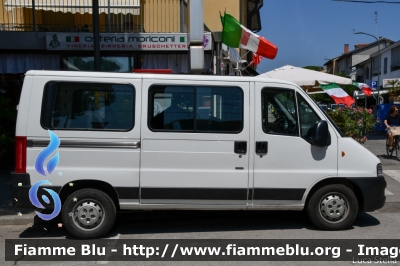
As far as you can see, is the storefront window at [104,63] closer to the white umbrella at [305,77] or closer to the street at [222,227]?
the white umbrella at [305,77]

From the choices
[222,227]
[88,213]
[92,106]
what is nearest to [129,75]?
[92,106]

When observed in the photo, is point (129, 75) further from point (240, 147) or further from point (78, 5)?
point (78, 5)

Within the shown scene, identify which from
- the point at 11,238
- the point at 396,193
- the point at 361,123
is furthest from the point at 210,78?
the point at 361,123

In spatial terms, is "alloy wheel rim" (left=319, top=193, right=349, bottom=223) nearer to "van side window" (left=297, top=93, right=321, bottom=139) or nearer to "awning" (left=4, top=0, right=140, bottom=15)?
"van side window" (left=297, top=93, right=321, bottom=139)

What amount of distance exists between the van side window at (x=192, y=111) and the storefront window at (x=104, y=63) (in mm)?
6992

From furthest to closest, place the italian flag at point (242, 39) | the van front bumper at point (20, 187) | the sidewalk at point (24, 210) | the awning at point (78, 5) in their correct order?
the awning at point (78, 5), the italian flag at point (242, 39), the sidewalk at point (24, 210), the van front bumper at point (20, 187)

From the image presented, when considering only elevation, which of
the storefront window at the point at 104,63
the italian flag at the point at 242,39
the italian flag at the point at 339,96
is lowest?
the italian flag at the point at 339,96

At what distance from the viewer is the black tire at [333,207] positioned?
6.77m

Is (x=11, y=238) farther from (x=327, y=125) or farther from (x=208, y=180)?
(x=327, y=125)

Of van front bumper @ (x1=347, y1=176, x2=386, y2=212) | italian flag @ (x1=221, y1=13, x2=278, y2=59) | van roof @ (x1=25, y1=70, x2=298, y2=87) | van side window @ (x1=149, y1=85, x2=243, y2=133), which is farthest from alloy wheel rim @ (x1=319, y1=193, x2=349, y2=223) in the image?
italian flag @ (x1=221, y1=13, x2=278, y2=59)

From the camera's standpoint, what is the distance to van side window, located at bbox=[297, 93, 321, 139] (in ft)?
22.1

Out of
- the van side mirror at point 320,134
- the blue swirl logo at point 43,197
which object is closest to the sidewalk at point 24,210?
the blue swirl logo at point 43,197

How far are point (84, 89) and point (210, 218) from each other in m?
2.91

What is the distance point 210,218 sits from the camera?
7840mm
